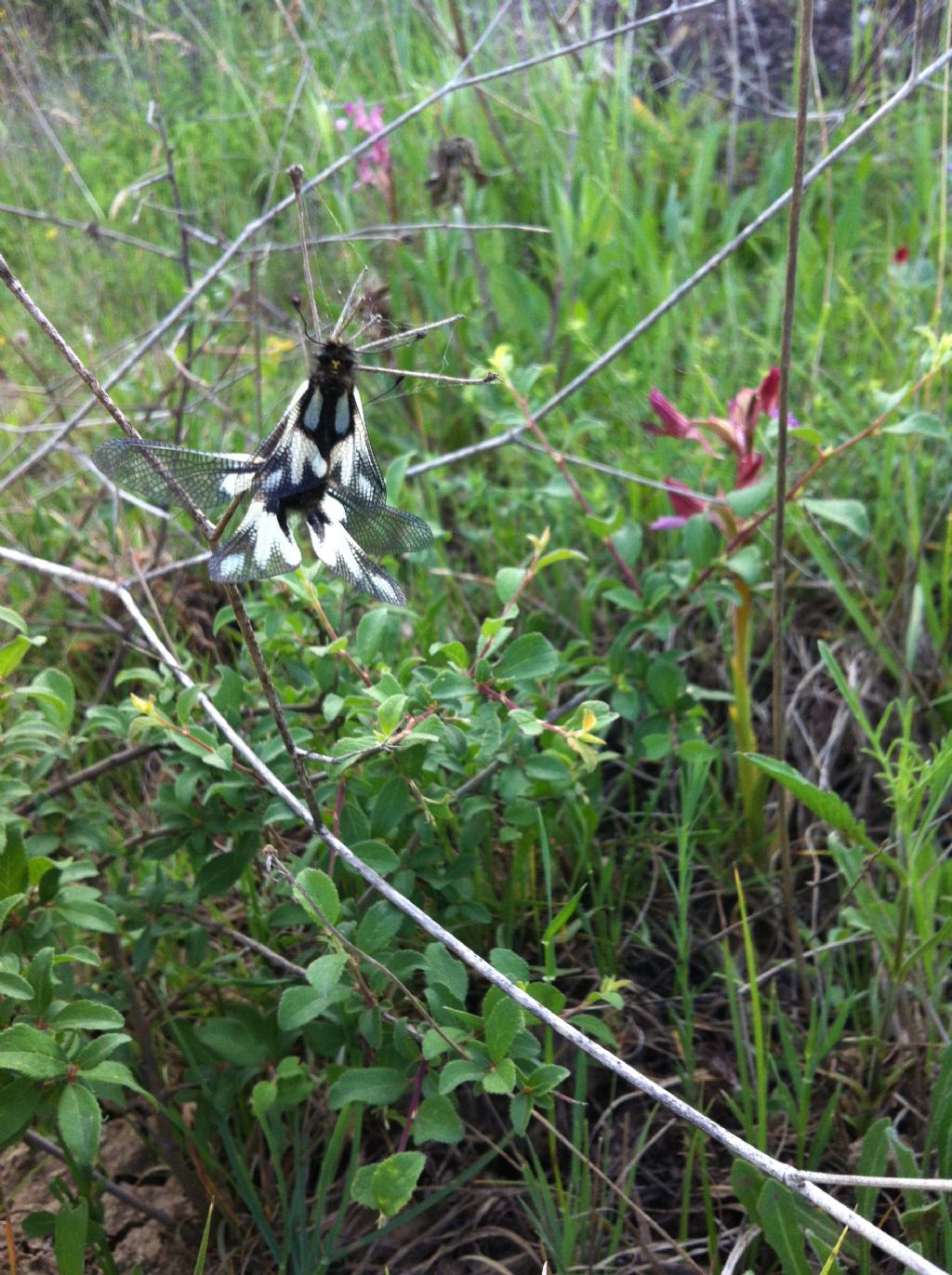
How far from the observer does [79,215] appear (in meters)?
3.84

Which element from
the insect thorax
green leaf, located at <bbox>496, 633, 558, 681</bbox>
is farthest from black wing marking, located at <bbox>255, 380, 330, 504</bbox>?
green leaf, located at <bbox>496, 633, 558, 681</bbox>

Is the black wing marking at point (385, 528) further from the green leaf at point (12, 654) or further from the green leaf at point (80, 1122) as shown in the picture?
the green leaf at point (80, 1122)

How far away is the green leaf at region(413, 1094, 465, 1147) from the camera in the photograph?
48.2 inches

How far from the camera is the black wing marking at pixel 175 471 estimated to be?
3.36 ft

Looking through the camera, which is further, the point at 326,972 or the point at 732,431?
the point at 732,431

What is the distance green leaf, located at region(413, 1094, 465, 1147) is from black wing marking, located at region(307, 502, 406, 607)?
0.55m

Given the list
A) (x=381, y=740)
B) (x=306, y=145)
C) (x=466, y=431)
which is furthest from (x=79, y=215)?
(x=381, y=740)

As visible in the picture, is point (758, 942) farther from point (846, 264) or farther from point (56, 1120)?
point (846, 264)

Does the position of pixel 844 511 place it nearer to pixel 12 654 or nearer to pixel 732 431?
pixel 732 431

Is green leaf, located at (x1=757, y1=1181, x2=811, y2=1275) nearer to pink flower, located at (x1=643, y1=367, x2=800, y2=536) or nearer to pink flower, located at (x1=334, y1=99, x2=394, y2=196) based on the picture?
pink flower, located at (x1=643, y1=367, x2=800, y2=536)

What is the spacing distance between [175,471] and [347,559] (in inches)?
7.1

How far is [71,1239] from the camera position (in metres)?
1.25

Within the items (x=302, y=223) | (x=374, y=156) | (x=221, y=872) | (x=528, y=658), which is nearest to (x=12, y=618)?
(x=221, y=872)

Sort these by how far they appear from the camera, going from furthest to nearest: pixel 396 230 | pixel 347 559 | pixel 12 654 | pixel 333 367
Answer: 1. pixel 396 230
2. pixel 12 654
3. pixel 347 559
4. pixel 333 367
